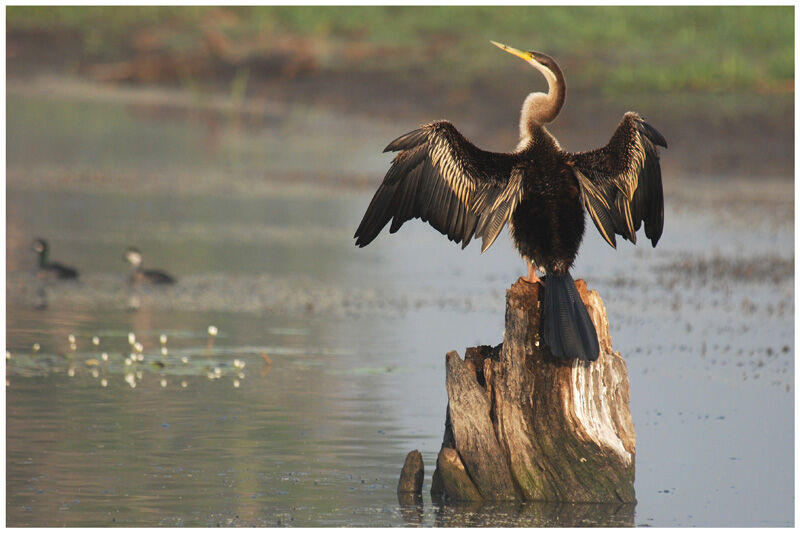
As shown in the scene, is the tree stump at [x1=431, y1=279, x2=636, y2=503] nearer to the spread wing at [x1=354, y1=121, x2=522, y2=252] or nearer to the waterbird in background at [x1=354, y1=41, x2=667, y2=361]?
the waterbird in background at [x1=354, y1=41, x2=667, y2=361]

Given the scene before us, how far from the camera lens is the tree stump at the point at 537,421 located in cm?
795

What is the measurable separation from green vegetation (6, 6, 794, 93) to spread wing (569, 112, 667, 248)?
19741 millimetres

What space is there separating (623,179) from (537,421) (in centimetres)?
135

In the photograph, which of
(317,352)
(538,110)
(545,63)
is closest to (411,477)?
(538,110)

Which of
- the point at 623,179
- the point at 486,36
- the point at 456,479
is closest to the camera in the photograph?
the point at 456,479

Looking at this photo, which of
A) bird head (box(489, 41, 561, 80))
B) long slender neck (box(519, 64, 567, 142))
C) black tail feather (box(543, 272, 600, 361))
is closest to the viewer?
black tail feather (box(543, 272, 600, 361))

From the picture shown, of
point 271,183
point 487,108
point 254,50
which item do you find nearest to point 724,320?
point 271,183

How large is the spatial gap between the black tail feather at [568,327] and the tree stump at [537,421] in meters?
0.18

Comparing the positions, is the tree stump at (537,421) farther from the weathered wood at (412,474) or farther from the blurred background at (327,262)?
the weathered wood at (412,474)

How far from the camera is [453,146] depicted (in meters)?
8.03

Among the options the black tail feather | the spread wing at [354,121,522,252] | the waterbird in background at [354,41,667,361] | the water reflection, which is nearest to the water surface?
the water reflection

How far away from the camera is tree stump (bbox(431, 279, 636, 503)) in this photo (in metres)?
7.95

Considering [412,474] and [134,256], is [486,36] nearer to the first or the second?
[134,256]

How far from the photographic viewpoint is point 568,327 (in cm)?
765
